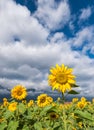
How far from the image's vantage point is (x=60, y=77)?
415 cm

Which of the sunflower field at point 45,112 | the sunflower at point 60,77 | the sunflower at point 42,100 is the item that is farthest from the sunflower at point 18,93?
the sunflower at point 60,77

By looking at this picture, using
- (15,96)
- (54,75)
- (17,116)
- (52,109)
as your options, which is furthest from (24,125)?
(52,109)

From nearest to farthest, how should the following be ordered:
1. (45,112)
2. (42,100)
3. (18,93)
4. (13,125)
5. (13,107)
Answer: (45,112) < (13,125) < (13,107) < (18,93) < (42,100)

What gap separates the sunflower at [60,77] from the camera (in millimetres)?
4019

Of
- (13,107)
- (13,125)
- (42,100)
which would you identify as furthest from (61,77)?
(42,100)

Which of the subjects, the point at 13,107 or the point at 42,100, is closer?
the point at 13,107

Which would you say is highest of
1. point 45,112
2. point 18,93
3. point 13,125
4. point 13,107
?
point 18,93

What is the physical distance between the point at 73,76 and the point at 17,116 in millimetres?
3210

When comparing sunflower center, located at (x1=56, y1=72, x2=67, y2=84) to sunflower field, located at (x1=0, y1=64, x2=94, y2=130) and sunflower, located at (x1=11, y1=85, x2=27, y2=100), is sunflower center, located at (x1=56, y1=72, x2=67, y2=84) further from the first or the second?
sunflower, located at (x1=11, y1=85, x2=27, y2=100)

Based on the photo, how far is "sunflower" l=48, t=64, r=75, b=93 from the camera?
4.02m

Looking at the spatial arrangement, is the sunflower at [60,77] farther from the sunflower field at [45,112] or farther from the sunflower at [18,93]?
the sunflower at [18,93]

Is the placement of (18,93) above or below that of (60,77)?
above

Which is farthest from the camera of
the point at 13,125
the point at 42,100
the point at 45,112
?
the point at 42,100

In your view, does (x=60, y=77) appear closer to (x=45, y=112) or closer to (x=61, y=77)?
(x=61, y=77)
